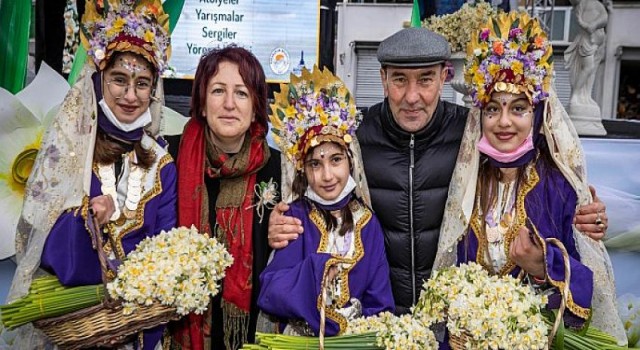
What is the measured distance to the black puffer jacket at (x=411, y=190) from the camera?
256 cm

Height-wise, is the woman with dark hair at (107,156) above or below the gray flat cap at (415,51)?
below

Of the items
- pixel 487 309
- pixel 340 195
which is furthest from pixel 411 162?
pixel 487 309

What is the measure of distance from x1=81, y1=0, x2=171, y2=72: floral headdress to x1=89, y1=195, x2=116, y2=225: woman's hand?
0.53 m

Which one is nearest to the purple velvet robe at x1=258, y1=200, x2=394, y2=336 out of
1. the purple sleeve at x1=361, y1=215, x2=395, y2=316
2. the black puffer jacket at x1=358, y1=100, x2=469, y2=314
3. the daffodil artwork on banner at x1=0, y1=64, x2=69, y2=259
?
the purple sleeve at x1=361, y1=215, x2=395, y2=316

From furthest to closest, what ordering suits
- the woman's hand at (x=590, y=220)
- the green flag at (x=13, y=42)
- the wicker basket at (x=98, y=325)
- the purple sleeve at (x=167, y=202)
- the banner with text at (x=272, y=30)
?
the banner with text at (x=272, y=30), the green flag at (x=13, y=42), the purple sleeve at (x=167, y=202), the woman's hand at (x=590, y=220), the wicker basket at (x=98, y=325)

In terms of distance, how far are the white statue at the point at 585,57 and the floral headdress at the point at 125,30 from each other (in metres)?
3.35

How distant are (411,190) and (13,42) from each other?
291cm

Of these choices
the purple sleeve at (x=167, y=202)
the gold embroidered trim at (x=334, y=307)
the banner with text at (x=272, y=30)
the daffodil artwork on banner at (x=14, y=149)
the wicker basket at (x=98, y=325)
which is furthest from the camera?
the banner with text at (x=272, y=30)

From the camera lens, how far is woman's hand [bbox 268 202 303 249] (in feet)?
7.88

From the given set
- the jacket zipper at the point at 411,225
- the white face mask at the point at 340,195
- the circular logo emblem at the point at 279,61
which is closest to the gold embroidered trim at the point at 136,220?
the white face mask at the point at 340,195

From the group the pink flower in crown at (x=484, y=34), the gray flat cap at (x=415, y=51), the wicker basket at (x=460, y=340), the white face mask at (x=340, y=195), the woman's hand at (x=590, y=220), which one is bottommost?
the wicker basket at (x=460, y=340)

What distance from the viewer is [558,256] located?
83.3 inches

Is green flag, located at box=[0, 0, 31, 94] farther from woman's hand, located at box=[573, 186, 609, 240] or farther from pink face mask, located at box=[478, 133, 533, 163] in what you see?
woman's hand, located at box=[573, 186, 609, 240]

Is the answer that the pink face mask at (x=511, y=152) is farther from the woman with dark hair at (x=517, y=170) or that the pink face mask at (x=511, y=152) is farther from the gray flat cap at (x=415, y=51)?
the gray flat cap at (x=415, y=51)
